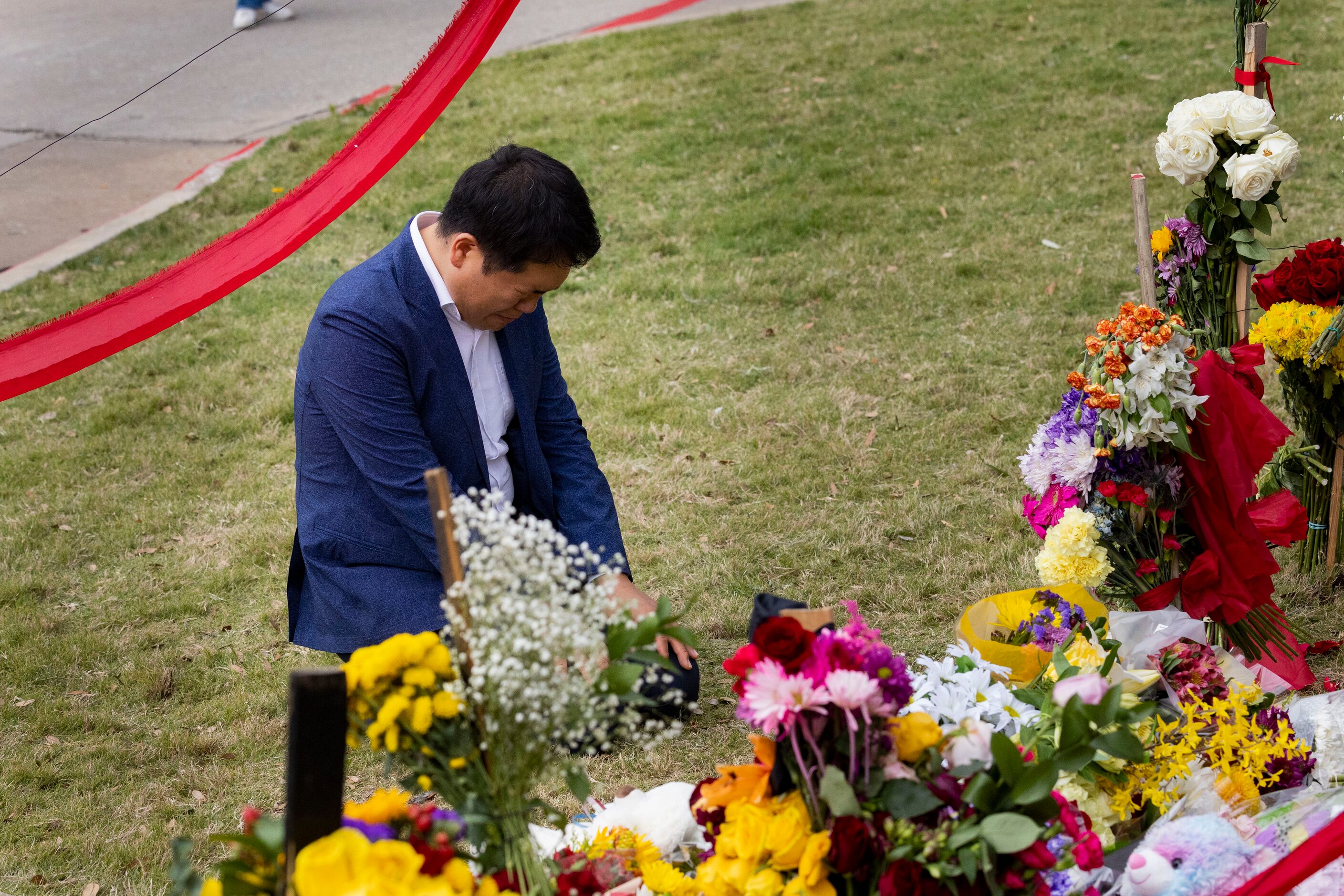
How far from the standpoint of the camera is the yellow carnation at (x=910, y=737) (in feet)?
4.00

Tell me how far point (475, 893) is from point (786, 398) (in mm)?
3156

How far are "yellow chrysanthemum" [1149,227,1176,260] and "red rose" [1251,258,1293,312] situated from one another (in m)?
0.23

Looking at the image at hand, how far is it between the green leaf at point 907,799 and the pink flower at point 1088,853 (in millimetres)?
202

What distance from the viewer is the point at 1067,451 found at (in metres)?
2.07

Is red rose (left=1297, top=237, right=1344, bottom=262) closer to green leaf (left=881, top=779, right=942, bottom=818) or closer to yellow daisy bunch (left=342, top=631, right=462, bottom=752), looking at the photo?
green leaf (left=881, top=779, right=942, bottom=818)

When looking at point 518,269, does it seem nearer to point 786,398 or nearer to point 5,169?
point 5,169

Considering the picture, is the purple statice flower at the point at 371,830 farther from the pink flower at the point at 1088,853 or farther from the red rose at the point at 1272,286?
the red rose at the point at 1272,286

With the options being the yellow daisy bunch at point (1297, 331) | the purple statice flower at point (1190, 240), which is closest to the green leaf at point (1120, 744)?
the yellow daisy bunch at point (1297, 331)

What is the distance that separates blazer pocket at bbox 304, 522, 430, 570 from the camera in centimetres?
241

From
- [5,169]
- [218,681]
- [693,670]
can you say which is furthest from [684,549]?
[5,169]

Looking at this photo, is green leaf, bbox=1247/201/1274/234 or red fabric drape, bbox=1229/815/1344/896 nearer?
red fabric drape, bbox=1229/815/1344/896

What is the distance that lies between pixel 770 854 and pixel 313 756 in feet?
1.78

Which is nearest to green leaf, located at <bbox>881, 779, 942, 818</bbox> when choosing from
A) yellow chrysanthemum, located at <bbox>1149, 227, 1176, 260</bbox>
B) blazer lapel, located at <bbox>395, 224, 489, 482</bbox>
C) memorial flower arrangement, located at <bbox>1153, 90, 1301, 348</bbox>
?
blazer lapel, located at <bbox>395, 224, 489, 482</bbox>

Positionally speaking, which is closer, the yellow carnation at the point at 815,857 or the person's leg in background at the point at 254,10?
the yellow carnation at the point at 815,857
